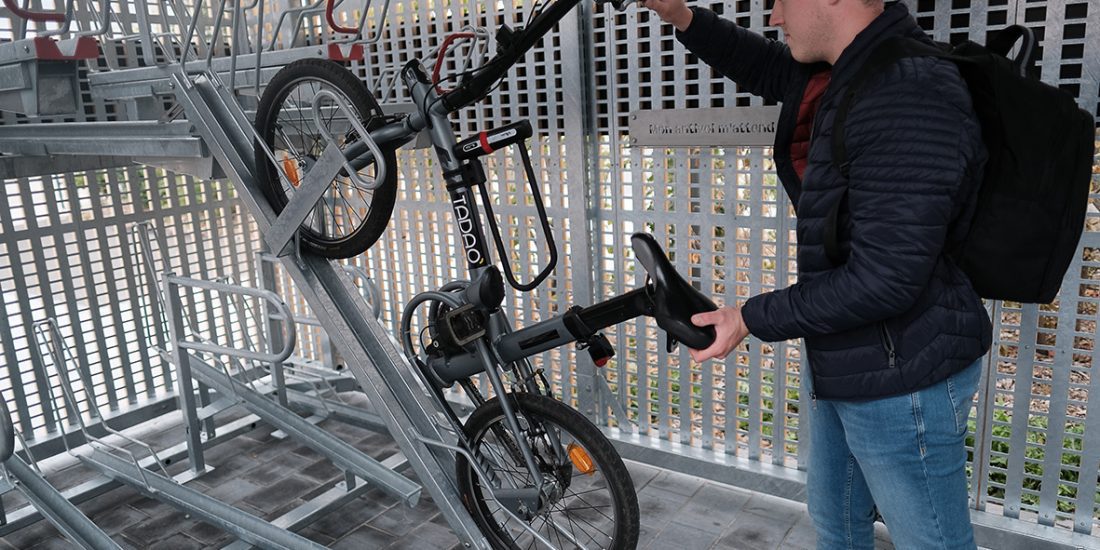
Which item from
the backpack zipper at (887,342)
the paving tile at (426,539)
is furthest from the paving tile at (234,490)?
the backpack zipper at (887,342)

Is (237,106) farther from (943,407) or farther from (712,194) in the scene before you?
(943,407)

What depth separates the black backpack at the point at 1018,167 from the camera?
5.29ft

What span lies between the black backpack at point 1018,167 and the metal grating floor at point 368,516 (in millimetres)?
1662

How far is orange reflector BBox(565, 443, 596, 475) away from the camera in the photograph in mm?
2281

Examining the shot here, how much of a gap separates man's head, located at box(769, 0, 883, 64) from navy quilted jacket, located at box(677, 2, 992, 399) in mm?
45

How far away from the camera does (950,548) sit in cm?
184

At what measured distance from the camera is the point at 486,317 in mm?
2402

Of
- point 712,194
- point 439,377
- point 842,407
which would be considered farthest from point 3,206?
point 842,407

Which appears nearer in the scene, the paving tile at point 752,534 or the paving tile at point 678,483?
the paving tile at point 752,534

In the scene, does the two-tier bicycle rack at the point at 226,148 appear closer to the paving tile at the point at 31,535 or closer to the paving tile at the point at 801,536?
the paving tile at the point at 31,535

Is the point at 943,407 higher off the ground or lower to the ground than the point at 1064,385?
higher

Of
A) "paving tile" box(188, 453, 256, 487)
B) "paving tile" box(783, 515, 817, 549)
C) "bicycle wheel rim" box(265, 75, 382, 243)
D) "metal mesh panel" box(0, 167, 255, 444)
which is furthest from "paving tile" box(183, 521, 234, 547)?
"paving tile" box(783, 515, 817, 549)

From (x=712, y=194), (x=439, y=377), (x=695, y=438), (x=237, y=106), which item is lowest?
(x=695, y=438)

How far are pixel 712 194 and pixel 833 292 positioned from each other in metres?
1.65
